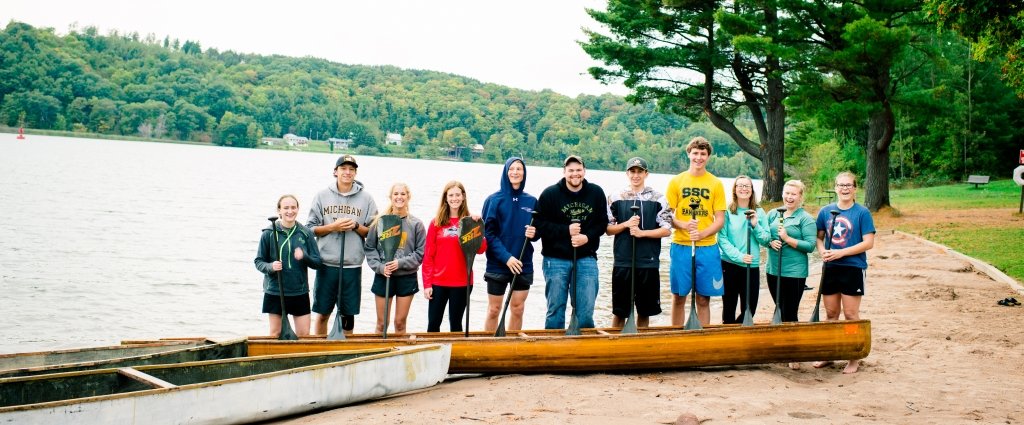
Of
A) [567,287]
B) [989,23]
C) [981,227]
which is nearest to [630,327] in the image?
[567,287]

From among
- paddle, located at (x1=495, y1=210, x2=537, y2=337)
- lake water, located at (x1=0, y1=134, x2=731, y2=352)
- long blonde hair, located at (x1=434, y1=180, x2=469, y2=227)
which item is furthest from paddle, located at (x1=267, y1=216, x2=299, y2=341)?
lake water, located at (x1=0, y1=134, x2=731, y2=352)

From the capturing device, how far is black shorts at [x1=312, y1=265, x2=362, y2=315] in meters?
6.39

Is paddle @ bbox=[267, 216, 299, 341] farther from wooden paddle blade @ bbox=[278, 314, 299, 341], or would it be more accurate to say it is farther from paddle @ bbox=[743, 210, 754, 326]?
paddle @ bbox=[743, 210, 754, 326]

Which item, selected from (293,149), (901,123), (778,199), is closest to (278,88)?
(293,149)

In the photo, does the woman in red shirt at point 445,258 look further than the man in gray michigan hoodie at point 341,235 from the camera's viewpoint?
Yes

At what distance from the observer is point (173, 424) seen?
4723mm

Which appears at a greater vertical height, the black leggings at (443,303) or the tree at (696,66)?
the tree at (696,66)

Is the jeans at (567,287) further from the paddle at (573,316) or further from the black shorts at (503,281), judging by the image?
the black shorts at (503,281)

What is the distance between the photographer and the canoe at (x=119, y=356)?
526cm

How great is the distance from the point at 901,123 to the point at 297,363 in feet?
141

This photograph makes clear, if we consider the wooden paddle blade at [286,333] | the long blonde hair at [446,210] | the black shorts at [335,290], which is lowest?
the wooden paddle blade at [286,333]

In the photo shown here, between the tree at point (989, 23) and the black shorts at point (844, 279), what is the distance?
729 centimetres

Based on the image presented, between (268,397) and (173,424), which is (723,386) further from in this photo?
(173,424)

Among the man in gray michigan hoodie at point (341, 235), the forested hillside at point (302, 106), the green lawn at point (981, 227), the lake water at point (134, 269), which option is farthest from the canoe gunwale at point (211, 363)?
the forested hillside at point (302, 106)
